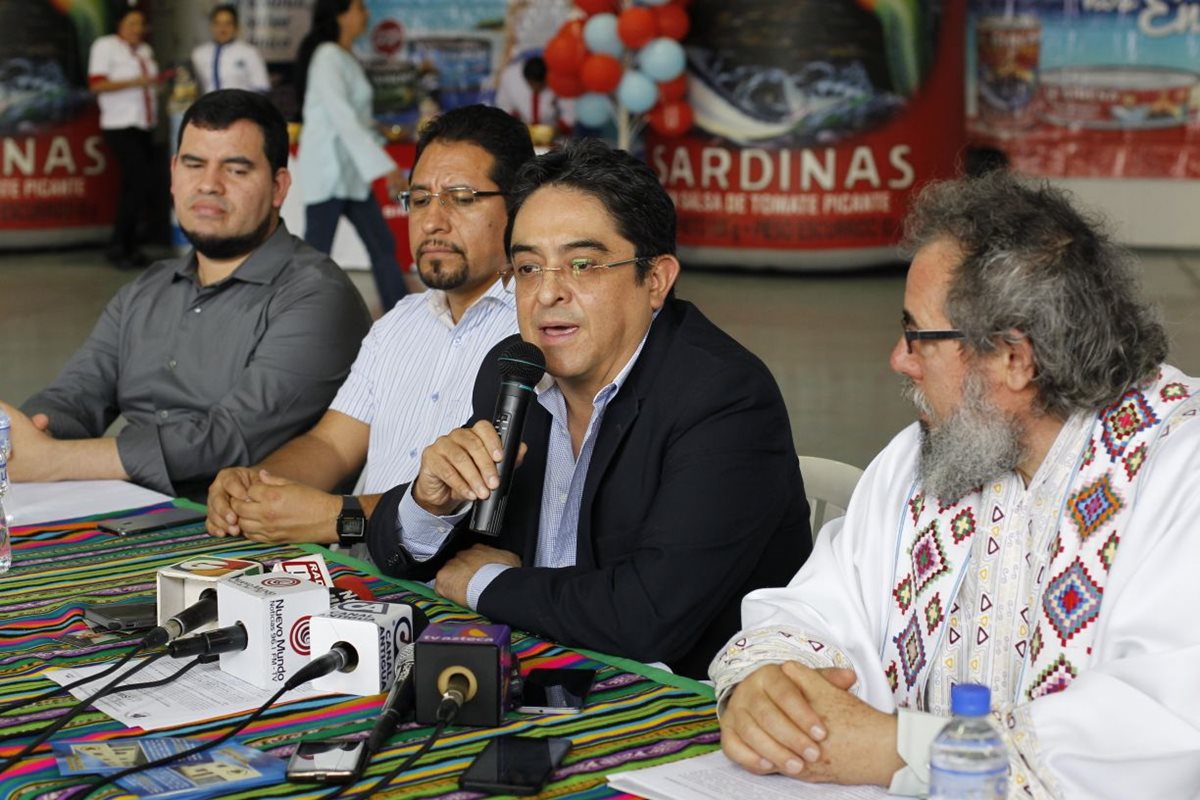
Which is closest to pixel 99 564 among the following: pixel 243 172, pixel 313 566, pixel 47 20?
pixel 313 566

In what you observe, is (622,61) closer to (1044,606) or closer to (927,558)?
(927,558)

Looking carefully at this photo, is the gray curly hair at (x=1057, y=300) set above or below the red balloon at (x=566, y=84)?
above

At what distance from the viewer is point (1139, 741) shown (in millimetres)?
1607

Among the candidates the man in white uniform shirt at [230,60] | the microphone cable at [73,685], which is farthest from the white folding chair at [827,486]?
the man in white uniform shirt at [230,60]

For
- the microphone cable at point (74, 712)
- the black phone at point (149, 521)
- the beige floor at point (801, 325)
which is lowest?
the beige floor at point (801, 325)

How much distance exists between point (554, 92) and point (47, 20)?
514 centimetres

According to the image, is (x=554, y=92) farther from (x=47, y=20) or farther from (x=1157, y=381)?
(x=1157, y=381)

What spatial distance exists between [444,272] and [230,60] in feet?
27.5

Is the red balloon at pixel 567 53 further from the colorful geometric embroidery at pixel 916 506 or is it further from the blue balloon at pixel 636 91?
the colorful geometric embroidery at pixel 916 506

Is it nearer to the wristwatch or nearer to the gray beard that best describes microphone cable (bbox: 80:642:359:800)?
the gray beard

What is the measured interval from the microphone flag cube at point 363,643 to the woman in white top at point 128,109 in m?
10.9

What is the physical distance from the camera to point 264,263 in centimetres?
376

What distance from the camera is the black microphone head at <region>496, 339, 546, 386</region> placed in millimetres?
2266

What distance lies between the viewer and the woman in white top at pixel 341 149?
848cm
